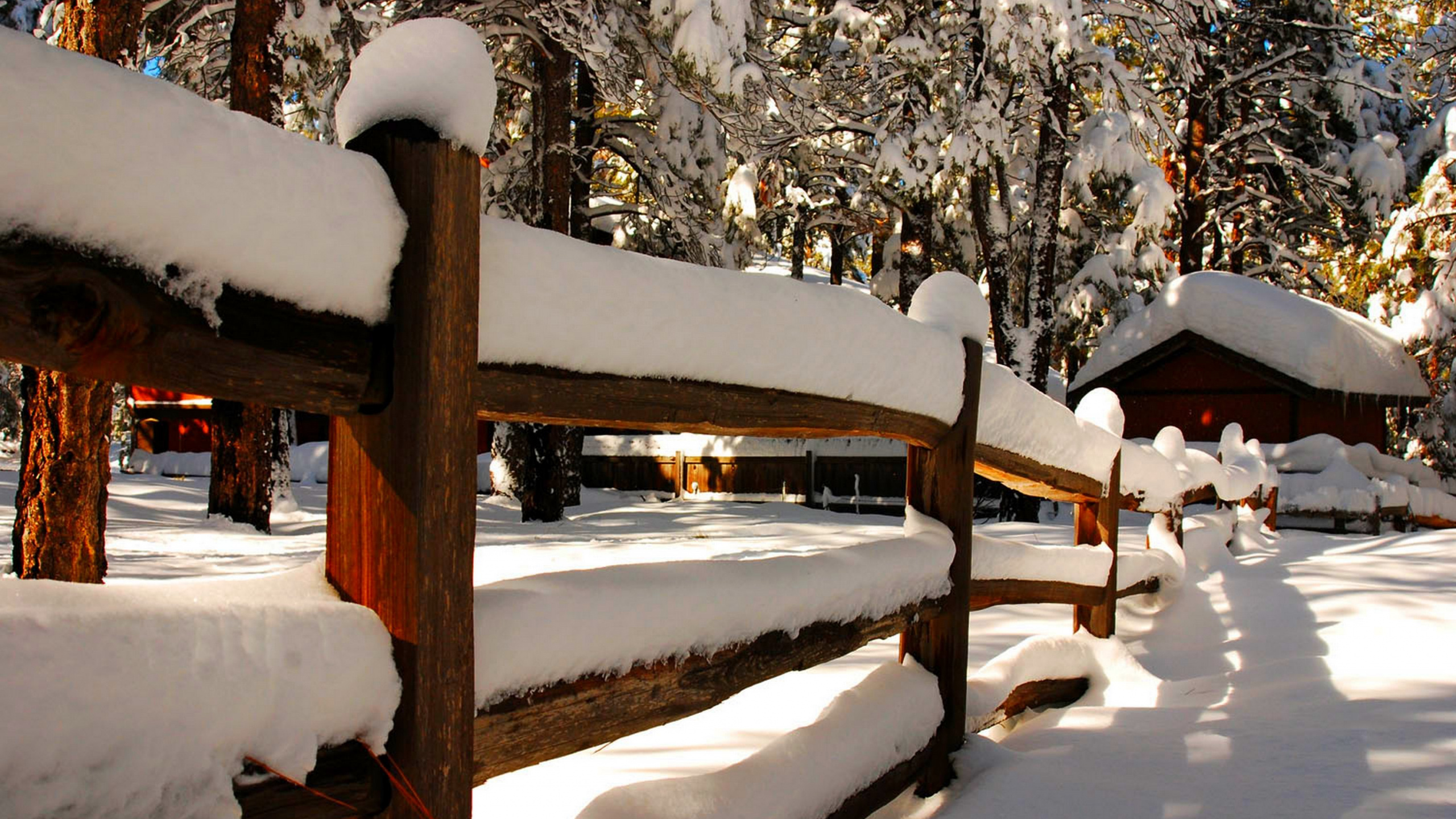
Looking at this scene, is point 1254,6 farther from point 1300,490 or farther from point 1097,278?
point 1300,490

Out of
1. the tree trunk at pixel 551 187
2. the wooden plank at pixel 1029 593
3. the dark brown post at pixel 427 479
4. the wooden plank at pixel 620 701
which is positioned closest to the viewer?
the dark brown post at pixel 427 479

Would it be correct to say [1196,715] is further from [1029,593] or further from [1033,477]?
[1033,477]

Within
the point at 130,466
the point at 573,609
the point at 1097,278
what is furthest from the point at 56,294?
the point at 130,466

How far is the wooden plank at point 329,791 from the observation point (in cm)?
110

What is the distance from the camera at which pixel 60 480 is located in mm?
5297

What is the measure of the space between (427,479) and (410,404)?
0.35 feet

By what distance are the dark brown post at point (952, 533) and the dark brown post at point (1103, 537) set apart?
5.52 feet

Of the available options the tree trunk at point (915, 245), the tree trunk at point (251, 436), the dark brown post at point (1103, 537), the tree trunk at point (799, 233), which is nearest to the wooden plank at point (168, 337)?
the dark brown post at point (1103, 537)

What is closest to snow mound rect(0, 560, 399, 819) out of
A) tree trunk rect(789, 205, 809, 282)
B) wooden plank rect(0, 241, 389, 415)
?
wooden plank rect(0, 241, 389, 415)

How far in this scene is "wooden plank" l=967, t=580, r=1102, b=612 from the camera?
335 centimetres

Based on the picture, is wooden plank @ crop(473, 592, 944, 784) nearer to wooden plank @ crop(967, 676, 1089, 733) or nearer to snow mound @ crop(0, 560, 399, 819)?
snow mound @ crop(0, 560, 399, 819)

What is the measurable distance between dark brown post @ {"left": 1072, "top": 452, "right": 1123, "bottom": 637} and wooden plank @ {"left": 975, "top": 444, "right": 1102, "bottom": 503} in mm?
121

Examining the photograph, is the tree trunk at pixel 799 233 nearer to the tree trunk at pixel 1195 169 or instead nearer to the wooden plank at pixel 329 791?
the tree trunk at pixel 1195 169

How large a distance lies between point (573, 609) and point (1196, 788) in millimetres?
1820
